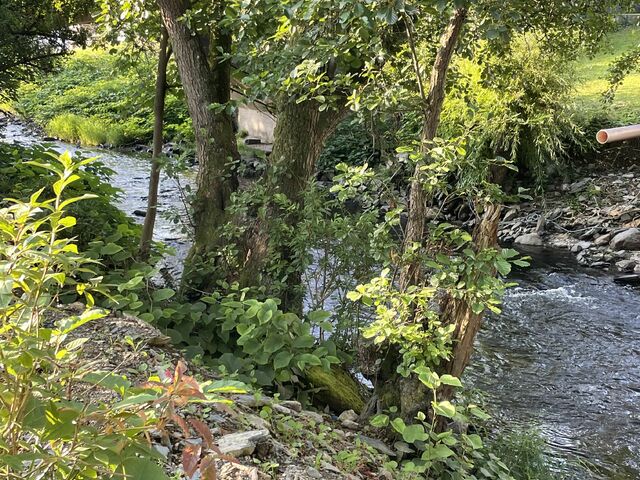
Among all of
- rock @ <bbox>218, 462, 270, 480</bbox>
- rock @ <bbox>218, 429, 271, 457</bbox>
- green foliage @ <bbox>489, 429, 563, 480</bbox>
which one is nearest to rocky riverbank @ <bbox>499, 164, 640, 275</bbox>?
green foliage @ <bbox>489, 429, 563, 480</bbox>

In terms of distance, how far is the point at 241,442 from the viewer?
7.83 feet

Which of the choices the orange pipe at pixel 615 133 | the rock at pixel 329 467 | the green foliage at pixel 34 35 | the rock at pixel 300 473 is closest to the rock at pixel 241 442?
the rock at pixel 300 473

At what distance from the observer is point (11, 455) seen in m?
1.08

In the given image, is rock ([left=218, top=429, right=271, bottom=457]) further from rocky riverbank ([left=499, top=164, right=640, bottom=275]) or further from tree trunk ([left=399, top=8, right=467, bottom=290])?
rocky riverbank ([left=499, top=164, right=640, bottom=275])

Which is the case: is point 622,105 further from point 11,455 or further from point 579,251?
point 11,455

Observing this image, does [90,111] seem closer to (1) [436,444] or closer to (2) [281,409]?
(2) [281,409]

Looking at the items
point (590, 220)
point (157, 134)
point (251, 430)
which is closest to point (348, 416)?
point (251, 430)

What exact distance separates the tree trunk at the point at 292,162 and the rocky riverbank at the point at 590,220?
645cm

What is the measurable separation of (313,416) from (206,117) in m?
2.82

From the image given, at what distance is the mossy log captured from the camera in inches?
153

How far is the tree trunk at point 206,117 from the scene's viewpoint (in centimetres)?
501

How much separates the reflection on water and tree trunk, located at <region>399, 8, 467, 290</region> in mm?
2233

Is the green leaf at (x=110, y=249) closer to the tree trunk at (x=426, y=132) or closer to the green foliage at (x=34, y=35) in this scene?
the tree trunk at (x=426, y=132)

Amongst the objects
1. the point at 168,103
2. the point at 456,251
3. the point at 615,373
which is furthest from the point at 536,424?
the point at 168,103
